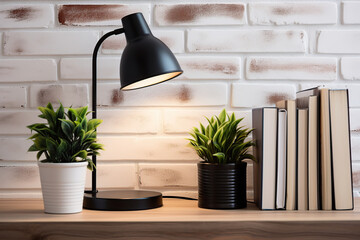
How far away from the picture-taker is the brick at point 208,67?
1433 millimetres

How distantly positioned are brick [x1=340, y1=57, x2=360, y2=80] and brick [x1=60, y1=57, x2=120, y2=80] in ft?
2.40

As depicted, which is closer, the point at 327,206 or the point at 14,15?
the point at 327,206

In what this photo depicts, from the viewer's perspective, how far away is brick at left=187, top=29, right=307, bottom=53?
4.71 feet

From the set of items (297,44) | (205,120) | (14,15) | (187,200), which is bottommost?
(187,200)

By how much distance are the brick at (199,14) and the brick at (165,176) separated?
0.46 meters

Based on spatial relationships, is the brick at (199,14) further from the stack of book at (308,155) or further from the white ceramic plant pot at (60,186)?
the white ceramic plant pot at (60,186)

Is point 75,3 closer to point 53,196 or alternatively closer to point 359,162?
point 53,196

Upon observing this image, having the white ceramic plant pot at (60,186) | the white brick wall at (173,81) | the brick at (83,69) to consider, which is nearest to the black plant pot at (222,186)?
the white brick wall at (173,81)

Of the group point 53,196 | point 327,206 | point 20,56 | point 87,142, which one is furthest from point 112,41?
point 327,206

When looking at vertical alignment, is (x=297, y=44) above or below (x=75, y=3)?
below

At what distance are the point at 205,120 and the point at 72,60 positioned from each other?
469 mm

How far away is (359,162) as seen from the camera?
4.72 ft

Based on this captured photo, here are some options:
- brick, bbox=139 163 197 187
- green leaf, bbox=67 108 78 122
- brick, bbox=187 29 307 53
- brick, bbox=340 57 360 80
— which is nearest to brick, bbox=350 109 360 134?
brick, bbox=340 57 360 80

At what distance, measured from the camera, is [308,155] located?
3.90 feet
